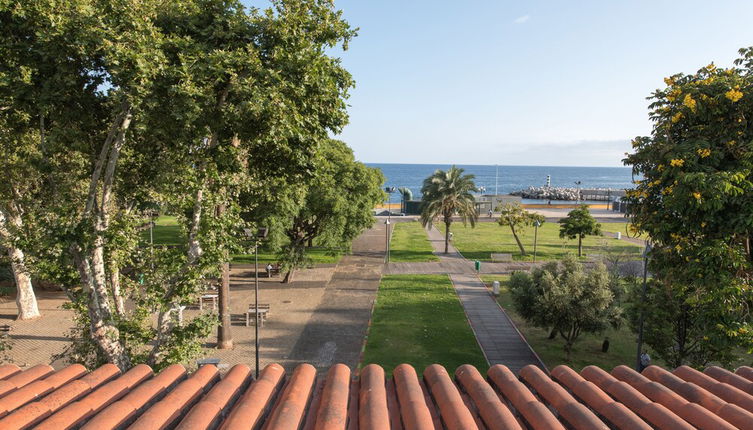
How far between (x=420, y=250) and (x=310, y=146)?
3018 cm

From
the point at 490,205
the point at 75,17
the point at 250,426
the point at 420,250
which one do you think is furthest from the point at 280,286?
the point at 490,205

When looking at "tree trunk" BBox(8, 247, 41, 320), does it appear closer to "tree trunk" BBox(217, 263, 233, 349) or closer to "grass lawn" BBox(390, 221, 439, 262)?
"tree trunk" BBox(217, 263, 233, 349)

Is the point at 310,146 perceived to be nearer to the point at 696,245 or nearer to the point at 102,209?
the point at 102,209

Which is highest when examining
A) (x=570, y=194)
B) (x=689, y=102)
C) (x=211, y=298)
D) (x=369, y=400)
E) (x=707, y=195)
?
(x=570, y=194)

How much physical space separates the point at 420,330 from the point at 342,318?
4.03 meters

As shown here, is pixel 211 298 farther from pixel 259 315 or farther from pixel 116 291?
pixel 116 291

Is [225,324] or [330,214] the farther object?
[330,214]

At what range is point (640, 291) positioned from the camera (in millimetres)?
15000

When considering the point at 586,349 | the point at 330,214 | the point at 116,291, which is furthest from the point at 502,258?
the point at 116,291

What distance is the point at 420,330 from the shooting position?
744 inches

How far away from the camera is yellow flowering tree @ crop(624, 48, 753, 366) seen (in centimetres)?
847

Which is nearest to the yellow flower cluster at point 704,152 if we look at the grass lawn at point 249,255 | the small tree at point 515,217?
the grass lawn at point 249,255

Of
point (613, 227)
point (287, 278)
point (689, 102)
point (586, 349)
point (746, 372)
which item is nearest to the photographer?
point (746, 372)

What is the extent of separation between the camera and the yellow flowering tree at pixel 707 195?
333 inches
